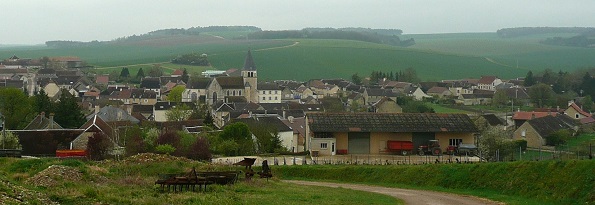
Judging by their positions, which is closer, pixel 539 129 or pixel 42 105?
pixel 539 129

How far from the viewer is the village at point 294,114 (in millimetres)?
43406

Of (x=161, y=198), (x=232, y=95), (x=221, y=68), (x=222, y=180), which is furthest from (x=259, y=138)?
(x=221, y=68)

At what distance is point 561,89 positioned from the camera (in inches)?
4582

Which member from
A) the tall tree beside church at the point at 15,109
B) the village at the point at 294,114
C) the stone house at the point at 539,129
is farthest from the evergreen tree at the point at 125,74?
the stone house at the point at 539,129

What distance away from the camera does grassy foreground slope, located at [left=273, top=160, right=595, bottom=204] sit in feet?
72.4

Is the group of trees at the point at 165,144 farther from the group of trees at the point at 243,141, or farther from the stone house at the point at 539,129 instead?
the stone house at the point at 539,129

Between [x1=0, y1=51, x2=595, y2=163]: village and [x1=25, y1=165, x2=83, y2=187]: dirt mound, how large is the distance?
679 inches

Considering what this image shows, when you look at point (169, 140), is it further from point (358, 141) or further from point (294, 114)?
point (294, 114)

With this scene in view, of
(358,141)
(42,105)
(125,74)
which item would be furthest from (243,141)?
(125,74)

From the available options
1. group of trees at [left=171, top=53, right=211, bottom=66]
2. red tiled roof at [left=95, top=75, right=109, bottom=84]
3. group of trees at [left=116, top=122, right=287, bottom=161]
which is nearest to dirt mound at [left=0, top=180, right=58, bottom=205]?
group of trees at [left=116, top=122, right=287, bottom=161]

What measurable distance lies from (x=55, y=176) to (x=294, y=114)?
59.4 meters

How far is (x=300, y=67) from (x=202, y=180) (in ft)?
480

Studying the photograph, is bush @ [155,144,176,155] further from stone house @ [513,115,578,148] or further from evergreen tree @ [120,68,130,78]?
evergreen tree @ [120,68,130,78]

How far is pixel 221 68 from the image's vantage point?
6486 inches
